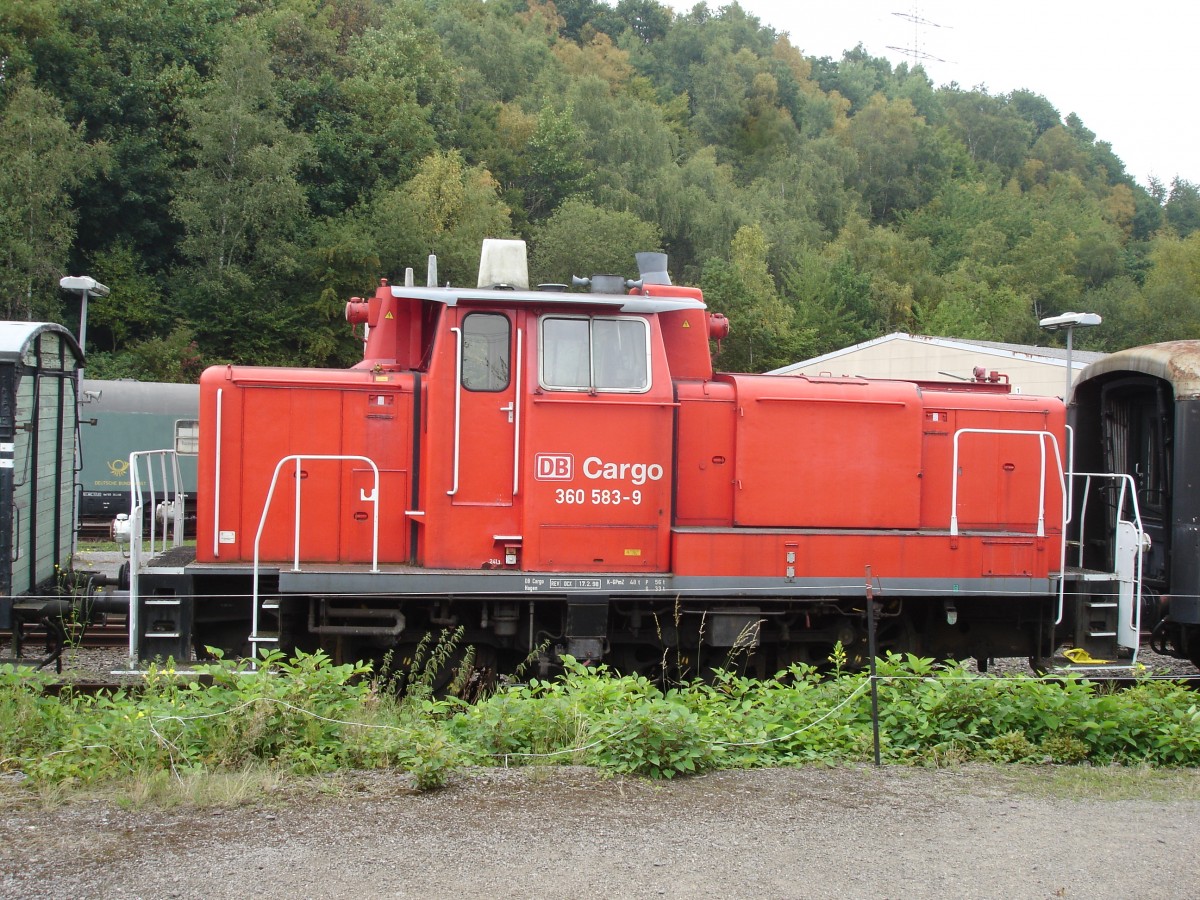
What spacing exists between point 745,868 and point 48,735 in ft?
14.6

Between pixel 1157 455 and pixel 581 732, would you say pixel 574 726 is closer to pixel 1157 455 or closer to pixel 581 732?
pixel 581 732

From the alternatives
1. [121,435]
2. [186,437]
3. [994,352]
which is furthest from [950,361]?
[186,437]

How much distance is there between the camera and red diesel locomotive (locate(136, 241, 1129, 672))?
834 cm

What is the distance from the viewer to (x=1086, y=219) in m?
102

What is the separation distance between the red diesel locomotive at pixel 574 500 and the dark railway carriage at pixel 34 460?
54.4 inches

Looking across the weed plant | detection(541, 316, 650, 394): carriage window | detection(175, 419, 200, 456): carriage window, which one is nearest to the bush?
the weed plant

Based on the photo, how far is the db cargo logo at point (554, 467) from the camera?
8.38 m

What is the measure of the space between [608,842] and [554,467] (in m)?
3.82

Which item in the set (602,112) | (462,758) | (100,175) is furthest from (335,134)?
(462,758)

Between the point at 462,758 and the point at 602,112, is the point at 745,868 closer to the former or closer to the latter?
the point at 462,758

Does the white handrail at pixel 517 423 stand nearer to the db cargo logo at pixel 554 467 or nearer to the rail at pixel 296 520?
the db cargo logo at pixel 554 467

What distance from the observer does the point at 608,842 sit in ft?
16.6

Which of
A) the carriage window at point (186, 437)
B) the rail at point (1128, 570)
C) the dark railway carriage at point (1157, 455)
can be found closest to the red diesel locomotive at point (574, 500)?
the rail at point (1128, 570)

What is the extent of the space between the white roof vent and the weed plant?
336 centimetres
